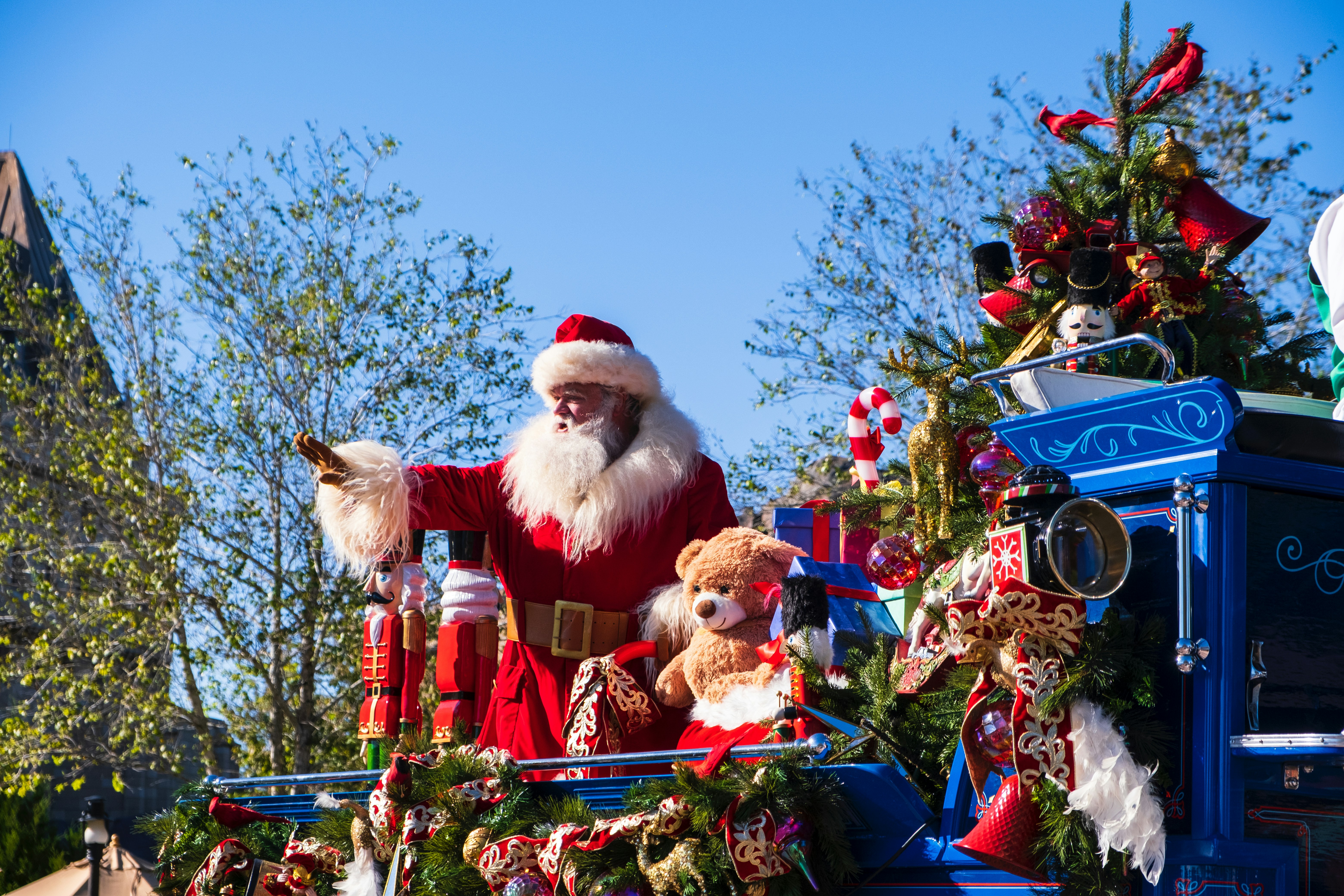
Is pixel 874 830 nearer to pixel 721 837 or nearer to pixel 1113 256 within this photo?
pixel 721 837

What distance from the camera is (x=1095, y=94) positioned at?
1350 centimetres

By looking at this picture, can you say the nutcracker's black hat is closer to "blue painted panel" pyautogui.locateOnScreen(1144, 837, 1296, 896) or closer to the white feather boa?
"blue painted panel" pyautogui.locateOnScreen(1144, 837, 1296, 896)

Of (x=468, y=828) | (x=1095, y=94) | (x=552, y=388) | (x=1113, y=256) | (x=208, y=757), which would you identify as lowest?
(x=208, y=757)

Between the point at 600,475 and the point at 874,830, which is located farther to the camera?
the point at 600,475

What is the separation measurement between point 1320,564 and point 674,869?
5.39ft

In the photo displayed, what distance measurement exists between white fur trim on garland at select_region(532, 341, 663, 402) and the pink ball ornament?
1447mm

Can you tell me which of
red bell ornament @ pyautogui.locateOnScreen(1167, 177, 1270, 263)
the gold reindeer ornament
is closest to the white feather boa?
the gold reindeer ornament

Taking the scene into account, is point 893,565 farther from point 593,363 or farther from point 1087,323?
point 593,363

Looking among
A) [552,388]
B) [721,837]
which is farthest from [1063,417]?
[552,388]

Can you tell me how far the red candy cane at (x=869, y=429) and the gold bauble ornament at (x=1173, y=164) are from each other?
127cm

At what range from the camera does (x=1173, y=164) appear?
4789 millimetres

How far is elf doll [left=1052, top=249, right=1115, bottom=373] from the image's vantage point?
455 centimetres

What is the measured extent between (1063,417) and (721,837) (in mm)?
1256

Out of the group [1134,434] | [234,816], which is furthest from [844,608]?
[234,816]
